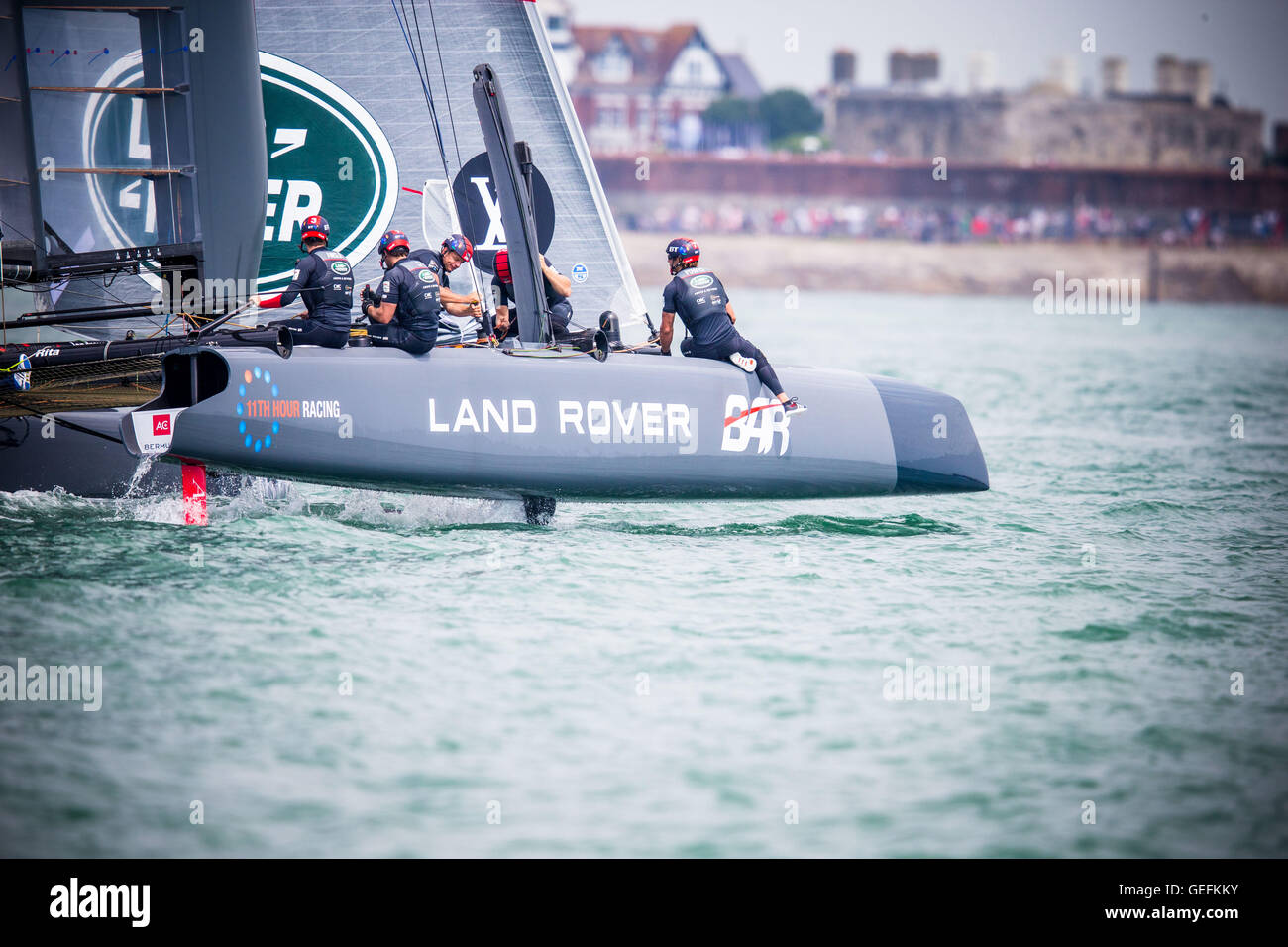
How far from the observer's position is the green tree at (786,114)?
222 feet

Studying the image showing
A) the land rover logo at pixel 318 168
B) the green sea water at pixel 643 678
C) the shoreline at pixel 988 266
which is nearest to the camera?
the green sea water at pixel 643 678

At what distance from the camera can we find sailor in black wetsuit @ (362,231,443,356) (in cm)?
676

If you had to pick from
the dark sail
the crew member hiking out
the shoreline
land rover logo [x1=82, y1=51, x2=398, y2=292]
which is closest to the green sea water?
the crew member hiking out

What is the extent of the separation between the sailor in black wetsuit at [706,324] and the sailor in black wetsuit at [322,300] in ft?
5.26

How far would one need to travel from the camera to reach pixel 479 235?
336 inches

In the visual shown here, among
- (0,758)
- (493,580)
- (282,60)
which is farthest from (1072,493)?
(0,758)

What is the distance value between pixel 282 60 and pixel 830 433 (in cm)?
401

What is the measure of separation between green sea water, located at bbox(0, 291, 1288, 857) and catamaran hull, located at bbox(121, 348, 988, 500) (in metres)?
0.35

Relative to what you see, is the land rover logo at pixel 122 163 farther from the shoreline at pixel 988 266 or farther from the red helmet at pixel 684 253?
the shoreline at pixel 988 266

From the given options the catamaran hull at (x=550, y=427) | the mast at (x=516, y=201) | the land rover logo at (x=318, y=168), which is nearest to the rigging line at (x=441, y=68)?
the land rover logo at (x=318, y=168)

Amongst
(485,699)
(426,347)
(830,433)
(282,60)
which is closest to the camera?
(485,699)

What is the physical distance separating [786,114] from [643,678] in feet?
215

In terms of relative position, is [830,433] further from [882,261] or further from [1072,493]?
[882,261]

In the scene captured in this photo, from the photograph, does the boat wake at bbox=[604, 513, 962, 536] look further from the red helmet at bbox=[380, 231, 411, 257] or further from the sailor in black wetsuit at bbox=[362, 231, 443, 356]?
the red helmet at bbox=[380, 231, 411, 257]
